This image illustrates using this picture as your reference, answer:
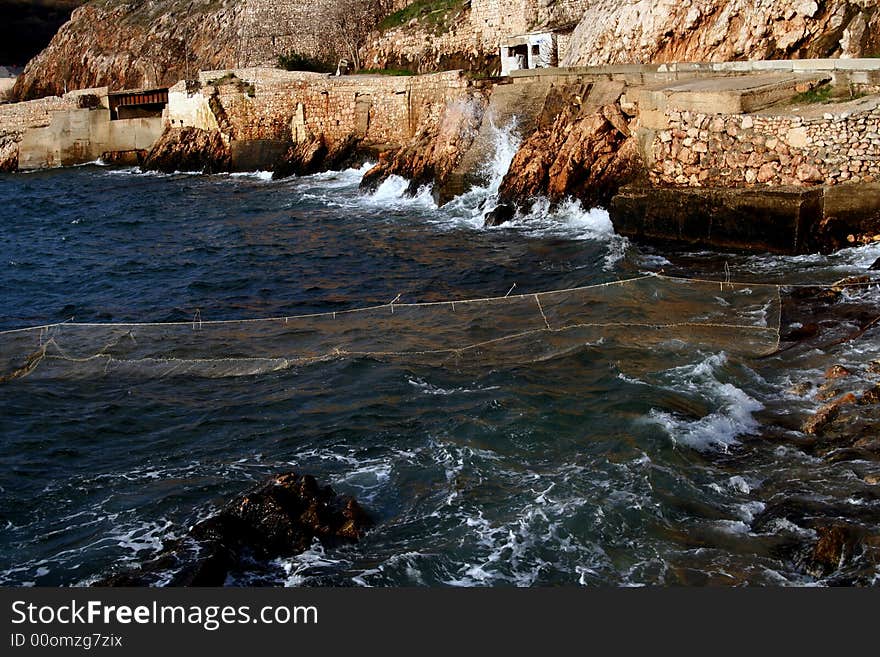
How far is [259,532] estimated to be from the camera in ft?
27.5

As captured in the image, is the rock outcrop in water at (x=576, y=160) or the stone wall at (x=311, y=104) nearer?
the rock outcrop in water at (x=576, y=160)

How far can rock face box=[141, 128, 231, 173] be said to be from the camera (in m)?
36.7

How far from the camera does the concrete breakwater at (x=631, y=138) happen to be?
16.1 meters

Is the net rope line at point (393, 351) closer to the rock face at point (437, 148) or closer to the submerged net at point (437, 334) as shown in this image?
the submerged net at point (437, 334)

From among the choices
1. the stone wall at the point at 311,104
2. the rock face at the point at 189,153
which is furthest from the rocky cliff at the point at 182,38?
the rock face at the point at 189,153

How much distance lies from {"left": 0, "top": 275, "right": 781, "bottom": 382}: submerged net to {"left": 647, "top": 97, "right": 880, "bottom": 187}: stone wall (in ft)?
13.1

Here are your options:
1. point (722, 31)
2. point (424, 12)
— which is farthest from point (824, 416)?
point (424, 12)

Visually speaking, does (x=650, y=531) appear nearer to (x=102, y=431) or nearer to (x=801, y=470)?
(x=801, y=470)

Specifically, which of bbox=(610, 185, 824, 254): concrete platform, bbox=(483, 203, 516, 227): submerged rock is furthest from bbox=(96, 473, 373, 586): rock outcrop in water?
bbox=(483, 203, 516, 227): submerged rock

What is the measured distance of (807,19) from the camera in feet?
69.7

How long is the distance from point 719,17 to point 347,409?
1559 centimetres

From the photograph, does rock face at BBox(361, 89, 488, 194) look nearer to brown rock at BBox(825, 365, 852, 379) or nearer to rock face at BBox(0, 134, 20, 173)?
brown rock at BBox(825, 365, 852, 379)

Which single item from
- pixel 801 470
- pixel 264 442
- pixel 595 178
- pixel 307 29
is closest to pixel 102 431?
pixel 264 442

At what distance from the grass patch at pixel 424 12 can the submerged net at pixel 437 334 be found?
25056 mm
